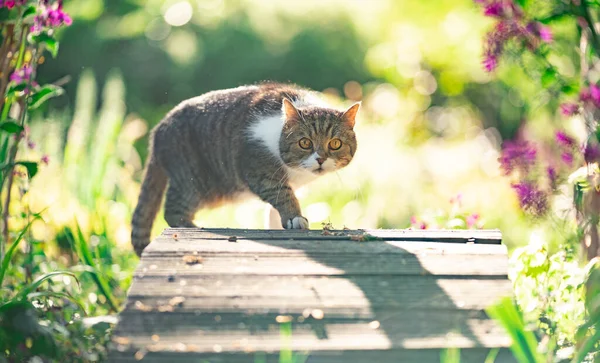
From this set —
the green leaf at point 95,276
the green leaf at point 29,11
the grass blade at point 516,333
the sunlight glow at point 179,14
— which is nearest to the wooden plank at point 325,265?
the grass blade at point 516,333

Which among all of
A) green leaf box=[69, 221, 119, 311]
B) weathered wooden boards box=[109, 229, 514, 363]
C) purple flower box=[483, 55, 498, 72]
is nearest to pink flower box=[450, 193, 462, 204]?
purple flower box=[483, 55, 498, 72]

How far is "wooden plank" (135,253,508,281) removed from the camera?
3104 mm

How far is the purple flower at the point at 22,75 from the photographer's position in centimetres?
396

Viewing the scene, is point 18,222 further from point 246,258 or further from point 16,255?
point 246,258

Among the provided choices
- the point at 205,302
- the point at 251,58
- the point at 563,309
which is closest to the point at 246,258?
the point at 205,302

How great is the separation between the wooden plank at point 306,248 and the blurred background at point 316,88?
1.19m

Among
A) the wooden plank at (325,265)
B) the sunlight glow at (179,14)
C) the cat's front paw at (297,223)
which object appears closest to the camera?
the wooden plank at (325,265)

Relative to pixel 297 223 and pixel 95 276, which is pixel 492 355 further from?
pixel 95 276

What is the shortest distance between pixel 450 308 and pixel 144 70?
28.2 feet

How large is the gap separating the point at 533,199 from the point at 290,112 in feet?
4.16

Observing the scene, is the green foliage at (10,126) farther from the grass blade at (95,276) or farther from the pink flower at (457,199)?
the pink flower at (457,199)

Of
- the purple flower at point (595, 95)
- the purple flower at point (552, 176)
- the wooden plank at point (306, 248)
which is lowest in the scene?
the wooden plank at point (306, 248)

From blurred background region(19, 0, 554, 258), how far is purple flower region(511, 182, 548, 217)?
925 mm

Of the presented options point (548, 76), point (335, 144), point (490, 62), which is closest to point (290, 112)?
point (335, 144)
